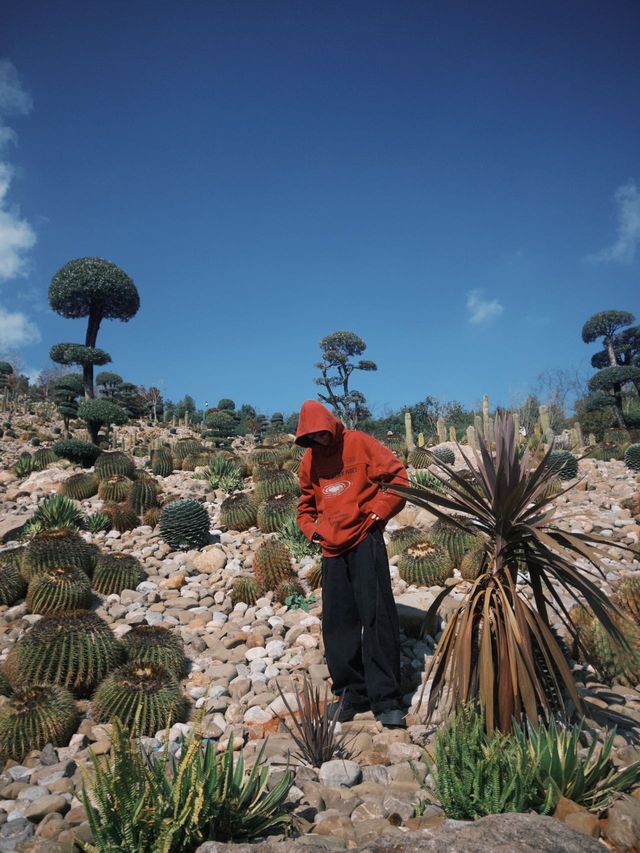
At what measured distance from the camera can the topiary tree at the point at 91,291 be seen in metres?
24.7

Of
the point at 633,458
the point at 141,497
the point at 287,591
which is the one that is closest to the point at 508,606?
the point at 287,591

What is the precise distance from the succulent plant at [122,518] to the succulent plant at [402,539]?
3.98m

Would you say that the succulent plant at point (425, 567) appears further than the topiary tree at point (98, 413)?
No

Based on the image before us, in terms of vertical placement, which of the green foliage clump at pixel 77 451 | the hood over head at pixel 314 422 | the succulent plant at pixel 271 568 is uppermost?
the green foliage clump at pixel 77 451

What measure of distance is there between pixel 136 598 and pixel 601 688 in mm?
4603

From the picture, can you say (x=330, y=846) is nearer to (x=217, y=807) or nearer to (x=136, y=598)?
(x=217, y=807)

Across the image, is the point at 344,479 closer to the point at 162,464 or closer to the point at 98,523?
the point at 98,523

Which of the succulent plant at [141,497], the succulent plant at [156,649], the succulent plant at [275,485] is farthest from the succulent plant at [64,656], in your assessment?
the succulent plant at [141,497]

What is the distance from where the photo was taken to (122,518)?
331 inches

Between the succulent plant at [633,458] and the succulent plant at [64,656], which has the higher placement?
the succulent plant at [633,458]

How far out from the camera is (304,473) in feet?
13.5

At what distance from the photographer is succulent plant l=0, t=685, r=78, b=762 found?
3650 millimetres

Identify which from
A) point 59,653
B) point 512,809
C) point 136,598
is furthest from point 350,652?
point 136,598

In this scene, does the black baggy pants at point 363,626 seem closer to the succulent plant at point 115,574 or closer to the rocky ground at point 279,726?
the rocky ground at point 279,726
